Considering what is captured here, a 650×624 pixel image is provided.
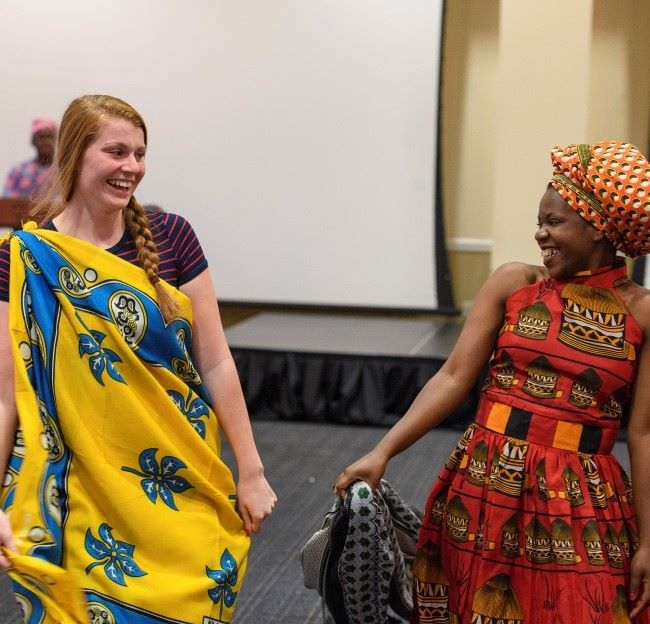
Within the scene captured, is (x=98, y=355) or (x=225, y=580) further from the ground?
(x=98, y=355)

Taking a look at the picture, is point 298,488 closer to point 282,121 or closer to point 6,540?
point 6,540

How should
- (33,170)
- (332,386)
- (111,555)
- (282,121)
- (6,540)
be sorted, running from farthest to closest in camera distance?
(282,121), (33,170), (332,386), (111,555), (6,540)

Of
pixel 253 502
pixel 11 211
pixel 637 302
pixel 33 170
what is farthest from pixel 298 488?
pixel 33 170

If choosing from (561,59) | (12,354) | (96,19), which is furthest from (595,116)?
(12,354)

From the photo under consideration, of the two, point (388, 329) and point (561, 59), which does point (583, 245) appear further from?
point (388, 329)

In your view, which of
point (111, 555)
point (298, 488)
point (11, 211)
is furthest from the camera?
point (11, 211)

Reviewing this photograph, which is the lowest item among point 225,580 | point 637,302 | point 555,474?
point 225,580

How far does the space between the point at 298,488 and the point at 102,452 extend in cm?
244

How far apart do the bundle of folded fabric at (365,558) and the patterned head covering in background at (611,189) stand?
62cm

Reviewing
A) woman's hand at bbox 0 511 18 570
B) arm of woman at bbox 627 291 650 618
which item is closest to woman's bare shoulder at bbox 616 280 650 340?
arm of woman at bbox 627 291 650 618

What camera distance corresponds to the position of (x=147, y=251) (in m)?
1.95

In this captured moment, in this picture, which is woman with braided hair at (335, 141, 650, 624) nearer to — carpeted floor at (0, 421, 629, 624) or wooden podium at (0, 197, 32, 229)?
carpeted floor at (0, 421, 629, 624)

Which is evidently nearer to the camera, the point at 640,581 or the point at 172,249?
the point at 640,581

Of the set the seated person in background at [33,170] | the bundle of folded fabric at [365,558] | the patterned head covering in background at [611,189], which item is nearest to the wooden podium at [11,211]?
the seated person in background at [33,170]
